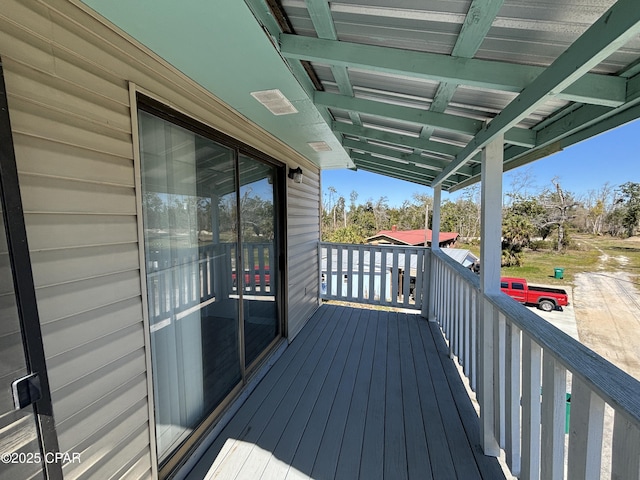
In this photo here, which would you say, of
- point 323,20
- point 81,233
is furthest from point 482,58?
point 81,233

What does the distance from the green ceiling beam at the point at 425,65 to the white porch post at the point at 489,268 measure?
0.52 m

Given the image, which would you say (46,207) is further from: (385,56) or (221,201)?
(385,56)

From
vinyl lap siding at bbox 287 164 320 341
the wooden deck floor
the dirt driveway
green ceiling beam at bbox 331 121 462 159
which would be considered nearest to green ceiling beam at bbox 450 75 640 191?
green ceiling beam at bbox 331 121 462 159

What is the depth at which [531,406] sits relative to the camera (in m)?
1.35

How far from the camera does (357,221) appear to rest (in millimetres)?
26938

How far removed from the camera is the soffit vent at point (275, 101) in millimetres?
1803

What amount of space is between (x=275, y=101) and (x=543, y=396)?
217 cm

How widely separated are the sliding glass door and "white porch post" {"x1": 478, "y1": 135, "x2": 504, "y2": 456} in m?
1.79

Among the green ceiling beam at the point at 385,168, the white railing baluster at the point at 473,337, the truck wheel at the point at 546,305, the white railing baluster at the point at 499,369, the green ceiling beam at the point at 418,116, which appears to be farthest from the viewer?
the green ceiling beam at the point at 385,168

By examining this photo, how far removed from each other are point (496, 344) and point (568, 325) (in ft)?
2.25

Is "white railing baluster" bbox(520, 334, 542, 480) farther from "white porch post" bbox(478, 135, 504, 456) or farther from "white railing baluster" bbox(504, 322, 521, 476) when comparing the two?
"white porch post" bbox(478, 135, 504, 456)

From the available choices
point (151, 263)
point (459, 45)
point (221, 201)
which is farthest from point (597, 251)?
point (151, 263)

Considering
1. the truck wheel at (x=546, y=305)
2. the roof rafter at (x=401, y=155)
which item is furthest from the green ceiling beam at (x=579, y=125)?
the truck wheel at (x=546, y=305)

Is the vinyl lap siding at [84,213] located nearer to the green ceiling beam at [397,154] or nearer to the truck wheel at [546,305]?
the green ceiling beam at [397,154]
